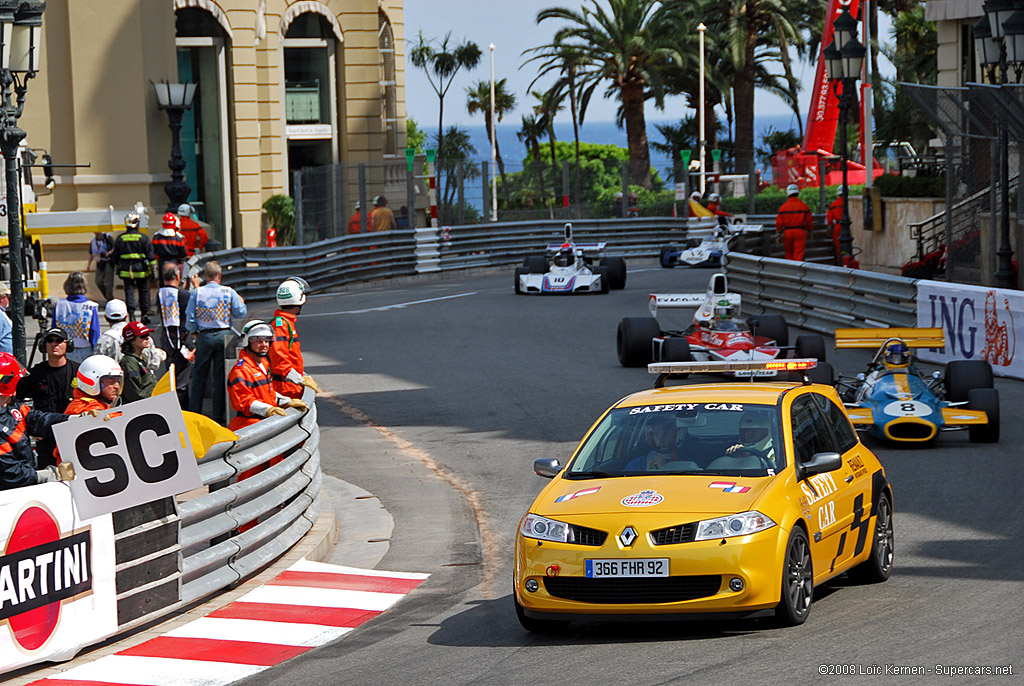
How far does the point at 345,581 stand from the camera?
9695mm

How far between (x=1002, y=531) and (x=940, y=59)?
91.1ft

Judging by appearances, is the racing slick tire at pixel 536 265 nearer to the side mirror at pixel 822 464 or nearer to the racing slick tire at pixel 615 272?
the racing slick tire at pixel 615 272

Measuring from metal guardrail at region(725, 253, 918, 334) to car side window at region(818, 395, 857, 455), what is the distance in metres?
11.2

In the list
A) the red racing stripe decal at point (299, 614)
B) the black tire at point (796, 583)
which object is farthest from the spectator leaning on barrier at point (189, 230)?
the black tire at point (796, 583)

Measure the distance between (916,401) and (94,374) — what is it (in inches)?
282

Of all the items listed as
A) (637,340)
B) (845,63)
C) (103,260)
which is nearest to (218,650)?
(637,340)

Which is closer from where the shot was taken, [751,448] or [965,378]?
[751,448]

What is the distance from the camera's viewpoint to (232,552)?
9188mm

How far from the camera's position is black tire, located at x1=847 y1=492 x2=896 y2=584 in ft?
28.8

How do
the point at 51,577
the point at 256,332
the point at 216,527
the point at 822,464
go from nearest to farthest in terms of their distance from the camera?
the point at 51,577 → the point at 822,464 → the point at 216,527 → the point at 256,332

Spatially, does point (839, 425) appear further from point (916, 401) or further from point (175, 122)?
point (175, 122)

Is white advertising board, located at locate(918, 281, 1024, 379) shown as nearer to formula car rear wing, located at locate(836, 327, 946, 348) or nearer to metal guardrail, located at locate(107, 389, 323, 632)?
formula car rear wing, located at locate(836, 327, 946, 348)

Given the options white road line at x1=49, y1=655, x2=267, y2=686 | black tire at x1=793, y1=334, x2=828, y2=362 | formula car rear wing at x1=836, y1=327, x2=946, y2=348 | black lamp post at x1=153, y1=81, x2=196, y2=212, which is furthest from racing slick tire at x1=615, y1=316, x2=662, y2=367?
black lamp post at x1=153, y1=81, x2=196, y2=212

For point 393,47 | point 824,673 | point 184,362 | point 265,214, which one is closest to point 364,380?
point 184,362
